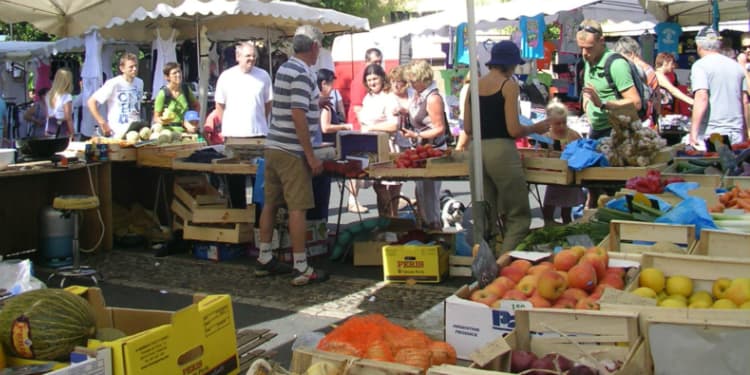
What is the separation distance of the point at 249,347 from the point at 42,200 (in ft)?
17.9

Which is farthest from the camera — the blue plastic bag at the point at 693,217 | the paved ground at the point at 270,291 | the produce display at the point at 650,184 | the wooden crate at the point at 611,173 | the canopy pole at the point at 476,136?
the wooden crate at the point at 611,173

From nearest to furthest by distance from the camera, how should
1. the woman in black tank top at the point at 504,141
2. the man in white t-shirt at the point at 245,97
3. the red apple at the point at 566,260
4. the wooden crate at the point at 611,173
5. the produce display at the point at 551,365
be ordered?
1. the produce display at the point at 551,365
2. the red apple at the point at 566,260
3. the woman in black tank top at the point at 504,141
4. the wooden crate at the point at 611,173
5. the man in white t-shirt at the point at 245,97

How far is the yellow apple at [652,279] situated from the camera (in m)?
3.59

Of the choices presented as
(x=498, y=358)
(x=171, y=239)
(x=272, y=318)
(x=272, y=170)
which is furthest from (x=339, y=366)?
(x=171, y=239)

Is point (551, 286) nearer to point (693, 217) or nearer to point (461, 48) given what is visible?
point (693, 217)

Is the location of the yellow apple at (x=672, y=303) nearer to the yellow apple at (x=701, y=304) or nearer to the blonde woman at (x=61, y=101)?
the yellow apple at (x=701, y=304)

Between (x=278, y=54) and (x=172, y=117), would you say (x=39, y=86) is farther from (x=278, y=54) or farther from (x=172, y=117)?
(x=172, y=117)

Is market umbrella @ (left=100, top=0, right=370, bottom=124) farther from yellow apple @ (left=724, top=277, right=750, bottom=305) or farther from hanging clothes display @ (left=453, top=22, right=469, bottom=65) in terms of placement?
yellow apple @ (left=724, top=277, right=750, bottom=305)

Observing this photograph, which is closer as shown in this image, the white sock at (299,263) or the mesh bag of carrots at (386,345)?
the mesh bag of carrots at (386,345)

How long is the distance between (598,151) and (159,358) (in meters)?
4.40

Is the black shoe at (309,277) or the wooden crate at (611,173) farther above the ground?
the wooden crate at (611,173)

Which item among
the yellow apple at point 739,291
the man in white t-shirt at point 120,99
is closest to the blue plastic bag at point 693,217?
the yellow apple at point 739,291

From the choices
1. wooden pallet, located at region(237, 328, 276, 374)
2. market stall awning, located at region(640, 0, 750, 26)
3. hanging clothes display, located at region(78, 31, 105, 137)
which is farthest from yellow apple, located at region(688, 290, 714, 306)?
market stall awning, located at region(640, 0, 750, 26)

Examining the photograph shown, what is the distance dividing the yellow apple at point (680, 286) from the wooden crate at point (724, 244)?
57 cm
